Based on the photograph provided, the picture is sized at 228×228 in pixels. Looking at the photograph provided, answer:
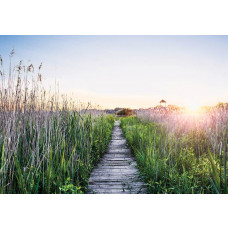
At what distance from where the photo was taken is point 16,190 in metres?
2.05

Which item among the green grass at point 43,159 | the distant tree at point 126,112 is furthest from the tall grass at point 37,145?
the distant tree at point 126,112

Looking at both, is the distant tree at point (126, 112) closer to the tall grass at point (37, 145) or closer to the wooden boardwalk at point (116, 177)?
the wooden boardwalk at point (116, 177)

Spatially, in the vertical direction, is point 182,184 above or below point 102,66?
below

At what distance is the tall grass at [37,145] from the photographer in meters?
2.00

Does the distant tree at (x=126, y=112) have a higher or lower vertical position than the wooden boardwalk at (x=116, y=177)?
higher

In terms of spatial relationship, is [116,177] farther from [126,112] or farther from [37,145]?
[126,112]

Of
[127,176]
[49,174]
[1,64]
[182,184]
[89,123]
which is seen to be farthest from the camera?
[89,123]

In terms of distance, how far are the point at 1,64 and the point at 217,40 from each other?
3405mm

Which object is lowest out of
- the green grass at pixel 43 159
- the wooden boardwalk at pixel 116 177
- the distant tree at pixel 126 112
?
the wooden boardwalk at pixel 116 177

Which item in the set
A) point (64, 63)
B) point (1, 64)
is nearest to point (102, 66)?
point (64, 63)

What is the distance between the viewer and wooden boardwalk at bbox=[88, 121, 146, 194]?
2.57 meters

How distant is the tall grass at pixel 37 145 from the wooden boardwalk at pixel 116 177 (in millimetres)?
207

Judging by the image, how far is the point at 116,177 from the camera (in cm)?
299
